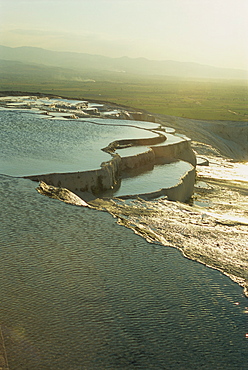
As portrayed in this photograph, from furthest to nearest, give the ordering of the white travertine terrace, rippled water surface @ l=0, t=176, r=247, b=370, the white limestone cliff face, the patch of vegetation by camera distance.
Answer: the patch of vegetation → the white travertine terrace → the white limestone cliff face → rippled water surface @ l=0, t=176, r=247, b=370

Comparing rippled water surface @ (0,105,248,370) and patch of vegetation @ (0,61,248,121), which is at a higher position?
rippled water surface @ (0,105,248,370)

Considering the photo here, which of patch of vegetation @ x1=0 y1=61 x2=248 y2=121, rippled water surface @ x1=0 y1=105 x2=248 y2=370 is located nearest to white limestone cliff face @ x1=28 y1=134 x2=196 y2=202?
rippled water surface @ x1=0 y1=105 x2=248 y2=370

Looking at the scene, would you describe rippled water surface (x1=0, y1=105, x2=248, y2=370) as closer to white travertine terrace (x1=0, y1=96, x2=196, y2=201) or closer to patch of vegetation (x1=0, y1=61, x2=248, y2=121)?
white travertine terrace (x1=0, y1=96, x2=196, y2=201)

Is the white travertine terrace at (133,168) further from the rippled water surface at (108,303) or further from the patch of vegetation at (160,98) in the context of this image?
the patch of vegetation at (160,98)

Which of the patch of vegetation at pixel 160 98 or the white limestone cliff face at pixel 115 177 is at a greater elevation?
the white limestone cliff face at pixel 115 177

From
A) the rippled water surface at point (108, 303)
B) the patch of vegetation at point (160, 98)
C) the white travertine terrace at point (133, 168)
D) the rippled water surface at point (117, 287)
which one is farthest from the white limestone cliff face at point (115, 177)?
the patch of vegetation at point (160, 98)

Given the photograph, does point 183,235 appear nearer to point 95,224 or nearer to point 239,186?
point 95,224

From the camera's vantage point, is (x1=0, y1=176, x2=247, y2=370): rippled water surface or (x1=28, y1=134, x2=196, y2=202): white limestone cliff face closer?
(x1=0, y1=176, x2=247, y2=370): rippled water surface

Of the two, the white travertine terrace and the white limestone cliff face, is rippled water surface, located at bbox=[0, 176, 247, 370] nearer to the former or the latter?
the white limestone cliff face

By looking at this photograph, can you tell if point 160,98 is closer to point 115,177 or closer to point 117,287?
point 115,177

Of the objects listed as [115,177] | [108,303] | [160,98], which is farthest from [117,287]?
[160,98]

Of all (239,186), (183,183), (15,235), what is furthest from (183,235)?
(239,186)

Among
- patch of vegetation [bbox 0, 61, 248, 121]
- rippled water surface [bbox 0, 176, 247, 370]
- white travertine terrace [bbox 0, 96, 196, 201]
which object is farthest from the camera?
patch of vegetation [bbox 0, 61, 248, 121]

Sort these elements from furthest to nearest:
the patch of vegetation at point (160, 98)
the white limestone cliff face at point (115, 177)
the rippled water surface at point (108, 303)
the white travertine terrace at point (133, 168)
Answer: the patch of vegetation at point (160, 98), the white travertine terrace at point (133, 168), the white limestone cliff face at point (115, 177), the rippled water surface at point (108, 303)
